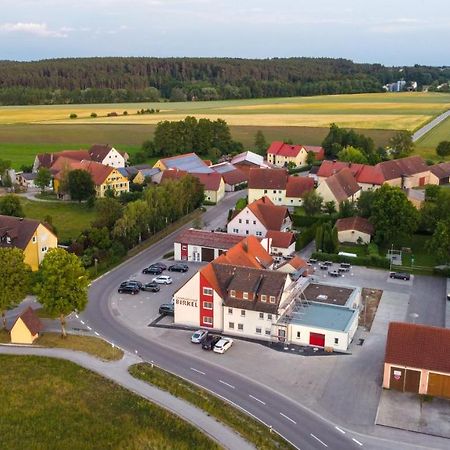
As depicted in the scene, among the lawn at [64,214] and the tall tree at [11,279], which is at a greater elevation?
the tall tree at [11,279]

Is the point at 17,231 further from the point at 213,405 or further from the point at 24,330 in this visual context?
the point at 213,405

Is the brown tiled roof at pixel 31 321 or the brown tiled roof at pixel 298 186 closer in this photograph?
the brown tiled roof at pixel 31 321

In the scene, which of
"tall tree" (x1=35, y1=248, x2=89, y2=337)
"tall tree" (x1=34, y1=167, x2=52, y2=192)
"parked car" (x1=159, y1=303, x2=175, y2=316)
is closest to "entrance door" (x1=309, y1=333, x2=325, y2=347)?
"parked car" (x1=159, y1=303, x2=175, y2=316)

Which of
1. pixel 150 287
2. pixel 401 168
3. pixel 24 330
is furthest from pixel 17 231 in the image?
pixel 401 168

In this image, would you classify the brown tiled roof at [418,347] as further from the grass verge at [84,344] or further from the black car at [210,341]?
the grass verge at [84,344]

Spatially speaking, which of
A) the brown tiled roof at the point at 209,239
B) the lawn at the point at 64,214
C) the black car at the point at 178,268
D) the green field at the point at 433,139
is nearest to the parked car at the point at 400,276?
the brown tiled roof at the point at 209,239

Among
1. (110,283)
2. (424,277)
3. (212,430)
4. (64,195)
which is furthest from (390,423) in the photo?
(64,195)
